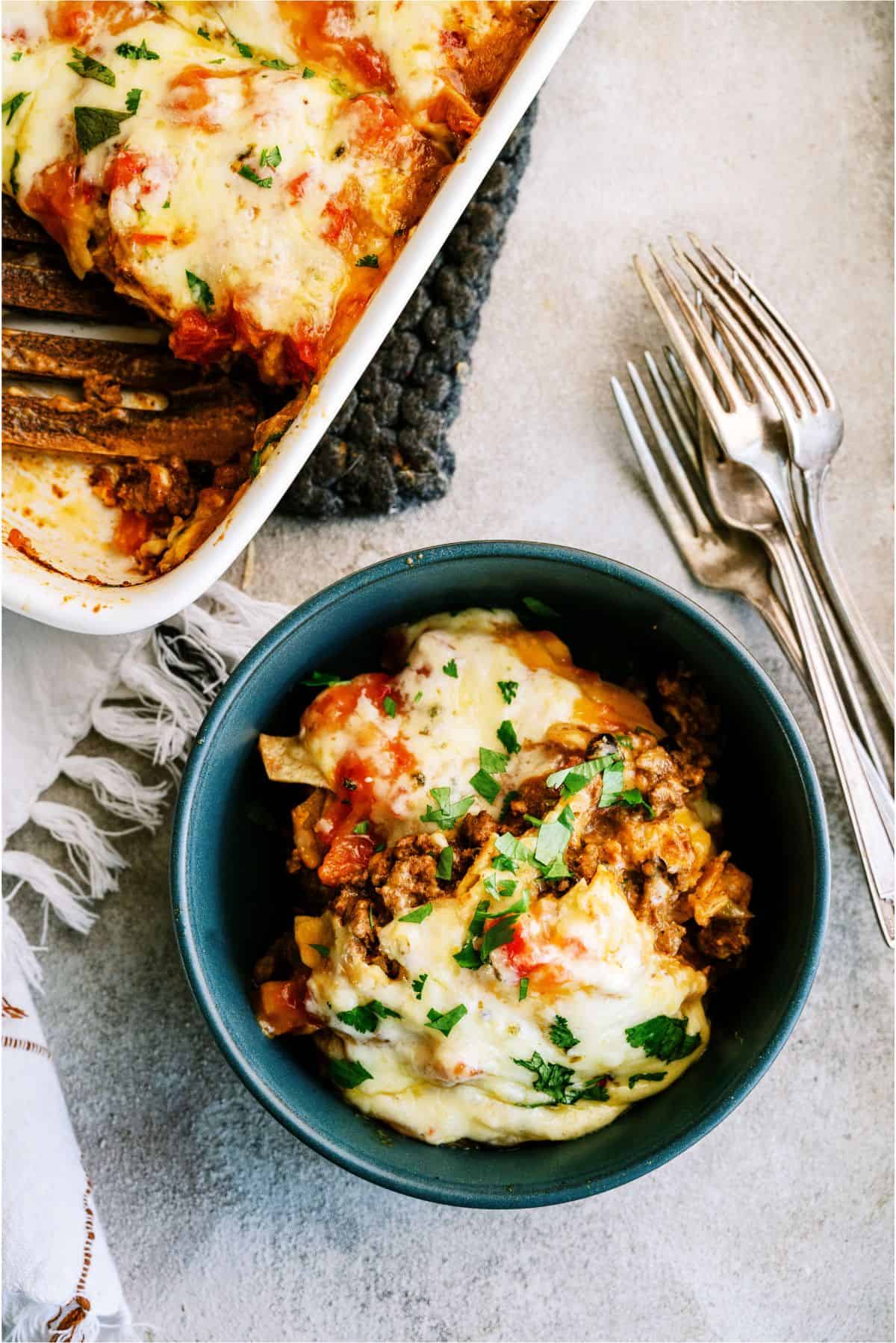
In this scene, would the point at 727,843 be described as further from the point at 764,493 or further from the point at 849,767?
the point at 764,493

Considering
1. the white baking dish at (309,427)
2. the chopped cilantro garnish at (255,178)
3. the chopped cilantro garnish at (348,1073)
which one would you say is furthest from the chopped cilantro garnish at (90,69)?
the chopped cilantro garnish at (348,1073)

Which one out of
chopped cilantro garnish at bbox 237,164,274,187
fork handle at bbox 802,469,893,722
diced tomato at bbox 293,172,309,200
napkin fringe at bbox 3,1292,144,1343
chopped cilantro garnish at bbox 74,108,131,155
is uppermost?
diced tomato at bbox 293,172,309,200

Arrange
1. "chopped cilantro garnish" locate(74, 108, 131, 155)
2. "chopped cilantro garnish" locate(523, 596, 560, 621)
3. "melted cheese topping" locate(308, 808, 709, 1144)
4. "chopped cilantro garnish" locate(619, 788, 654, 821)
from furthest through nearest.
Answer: "chopped cilantro garnish" locate(523, 596, 560, 621), "chopped cilantro garnish" locate(74, 108, 131, 155), "chopped cilantro garnish" locate(619, 788, 654, 821), "melted cheese topping" locate(308, 808, 709, 1144)

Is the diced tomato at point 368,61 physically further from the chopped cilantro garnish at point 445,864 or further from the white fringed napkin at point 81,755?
the chopped cilantro garnish at point 445,864

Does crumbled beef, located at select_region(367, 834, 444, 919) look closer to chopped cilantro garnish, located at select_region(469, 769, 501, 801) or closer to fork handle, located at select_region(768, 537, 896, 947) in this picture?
chopped cilantro garnish, located at select_region(469, 769, 501, 801)

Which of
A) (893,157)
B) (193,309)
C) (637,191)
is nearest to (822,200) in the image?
(893,157)

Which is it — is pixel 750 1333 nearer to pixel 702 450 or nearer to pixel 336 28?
pixel 702 450

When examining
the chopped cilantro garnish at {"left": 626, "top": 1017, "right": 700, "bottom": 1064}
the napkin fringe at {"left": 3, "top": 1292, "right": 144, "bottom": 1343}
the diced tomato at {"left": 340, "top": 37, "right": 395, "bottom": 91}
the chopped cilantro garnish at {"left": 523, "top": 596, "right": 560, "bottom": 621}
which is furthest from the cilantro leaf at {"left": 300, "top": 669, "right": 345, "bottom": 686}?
the napkin fringe at {"left": 3, "top": 1292, "right": 144, "bottom": 1343}
